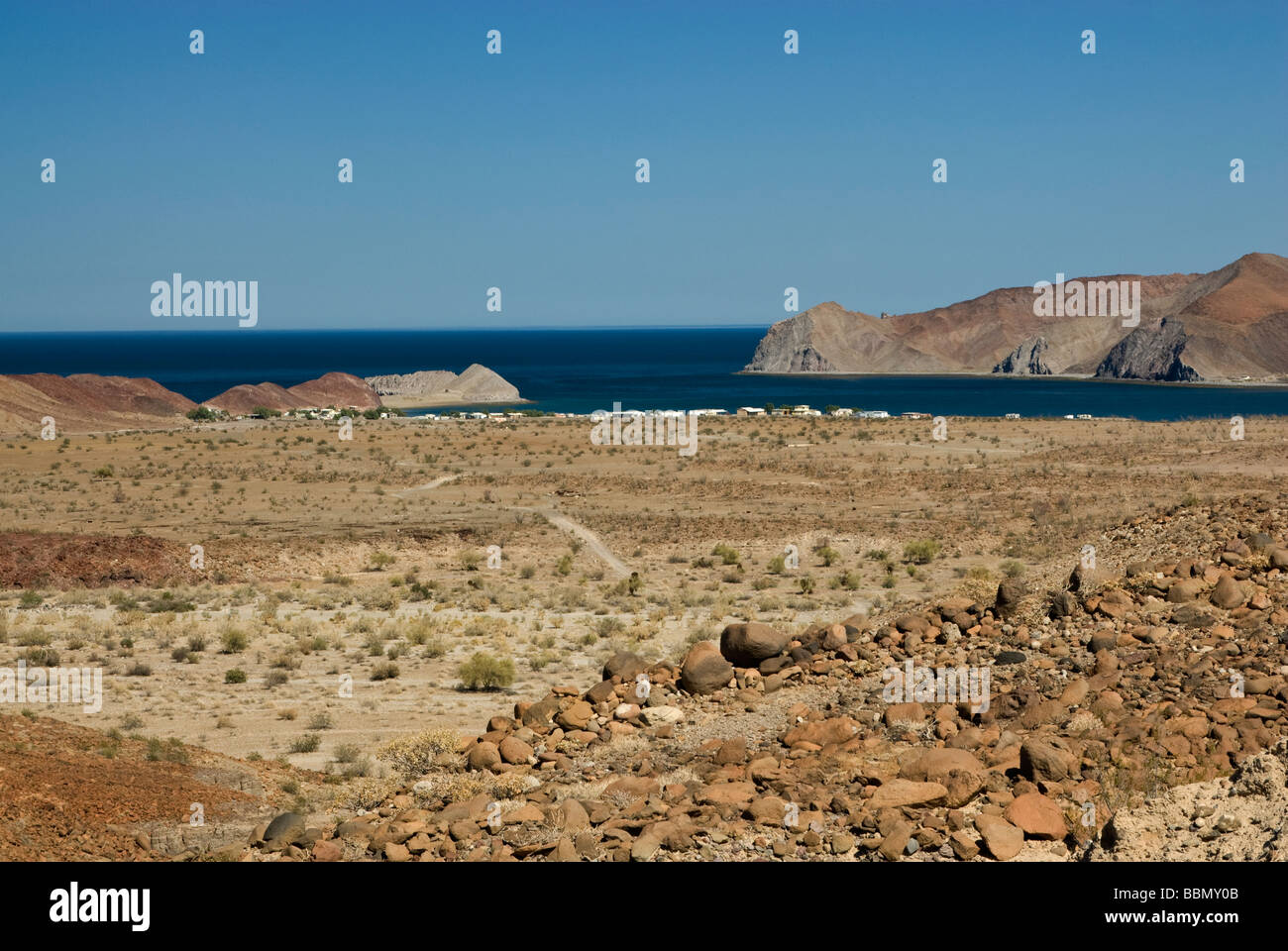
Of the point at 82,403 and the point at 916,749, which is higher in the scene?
the point at 82,403

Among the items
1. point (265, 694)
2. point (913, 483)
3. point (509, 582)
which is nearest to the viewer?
point (265, 694)

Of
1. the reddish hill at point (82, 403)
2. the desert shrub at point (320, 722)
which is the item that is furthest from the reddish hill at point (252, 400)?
the desert shrub at point (320, 722)

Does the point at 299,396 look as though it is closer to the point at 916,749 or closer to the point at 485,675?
the point at 485,675

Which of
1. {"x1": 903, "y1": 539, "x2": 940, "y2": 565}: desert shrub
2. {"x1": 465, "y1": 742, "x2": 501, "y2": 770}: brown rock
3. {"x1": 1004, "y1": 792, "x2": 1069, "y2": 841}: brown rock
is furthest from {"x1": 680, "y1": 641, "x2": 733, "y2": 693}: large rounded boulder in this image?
{"x1": 903, "y1": 539, "x2": 940, "y2": 565}: desert shrub

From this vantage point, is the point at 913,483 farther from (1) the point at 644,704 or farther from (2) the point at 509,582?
(1) the point at 644,704

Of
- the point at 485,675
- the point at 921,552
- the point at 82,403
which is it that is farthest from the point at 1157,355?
the point at 485,675
